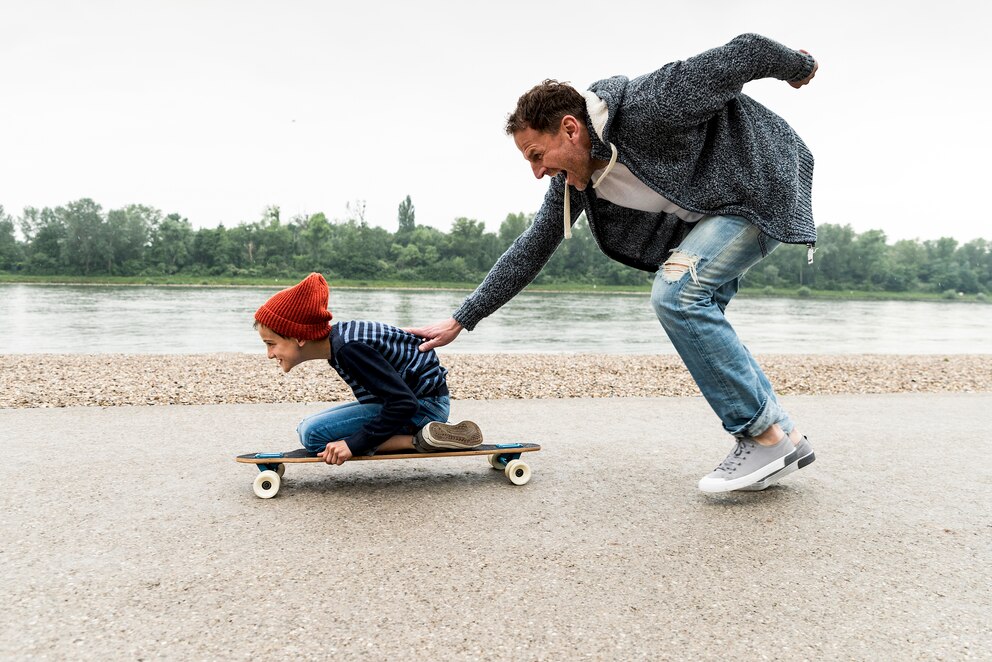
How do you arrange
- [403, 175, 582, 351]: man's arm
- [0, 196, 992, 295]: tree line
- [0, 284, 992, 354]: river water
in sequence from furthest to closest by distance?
[0, 196, 992, 295]: tree line
[0, 284, 992, 354]: river water
[403, 175, 582, 351]: man's arm

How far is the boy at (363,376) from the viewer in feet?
9.99

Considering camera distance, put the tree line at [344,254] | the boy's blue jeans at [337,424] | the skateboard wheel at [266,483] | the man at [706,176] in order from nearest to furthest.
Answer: the man at [706,176], the skateboard wheel at [266,483], the boy's blue jeans at [337,424], the tree line at [344,254]

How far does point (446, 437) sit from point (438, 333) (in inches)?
19.0

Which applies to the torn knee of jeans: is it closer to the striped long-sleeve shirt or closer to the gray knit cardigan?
the gray knit cardigan

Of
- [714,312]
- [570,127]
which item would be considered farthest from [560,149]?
[714,312]

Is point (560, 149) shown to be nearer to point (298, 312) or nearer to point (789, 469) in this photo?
point (298, 312)

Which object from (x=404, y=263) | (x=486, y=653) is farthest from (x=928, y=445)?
(x=404, y=263)

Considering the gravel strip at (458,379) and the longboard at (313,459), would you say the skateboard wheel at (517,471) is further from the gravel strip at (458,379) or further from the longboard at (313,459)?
the gravel strip at (458,379)

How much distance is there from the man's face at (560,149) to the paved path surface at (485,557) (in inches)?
53.1

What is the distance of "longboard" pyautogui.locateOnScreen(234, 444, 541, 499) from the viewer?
9.91 feet

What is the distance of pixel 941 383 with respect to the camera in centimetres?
772

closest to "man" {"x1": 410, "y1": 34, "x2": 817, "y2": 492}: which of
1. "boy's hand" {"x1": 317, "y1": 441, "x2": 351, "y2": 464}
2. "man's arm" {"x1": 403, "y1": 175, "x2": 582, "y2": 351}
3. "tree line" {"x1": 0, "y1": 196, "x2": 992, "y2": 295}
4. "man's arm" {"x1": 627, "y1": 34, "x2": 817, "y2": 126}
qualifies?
"man's arm" {"x1": 627, "y1": 34, "x2": 817, "y2": 126}

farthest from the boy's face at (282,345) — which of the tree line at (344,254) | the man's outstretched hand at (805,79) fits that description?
the tree line at (344,254)

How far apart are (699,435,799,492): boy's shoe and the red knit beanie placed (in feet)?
5.62
